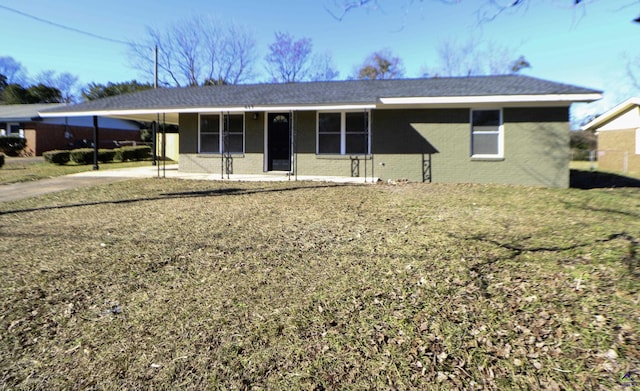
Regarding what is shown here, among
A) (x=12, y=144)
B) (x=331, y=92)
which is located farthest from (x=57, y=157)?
(x=331, y=92)

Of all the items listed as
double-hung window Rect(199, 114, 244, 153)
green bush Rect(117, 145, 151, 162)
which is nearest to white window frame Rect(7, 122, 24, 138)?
green bush Rect(117, 145, 151, 162)

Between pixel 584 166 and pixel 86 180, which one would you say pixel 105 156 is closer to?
pixel 86 180

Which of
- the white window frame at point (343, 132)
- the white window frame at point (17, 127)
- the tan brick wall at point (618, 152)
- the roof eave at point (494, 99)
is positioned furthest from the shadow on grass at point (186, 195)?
the white window frame at point (17, 127)

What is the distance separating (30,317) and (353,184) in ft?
28.3

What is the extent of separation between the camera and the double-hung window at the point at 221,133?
13508mm

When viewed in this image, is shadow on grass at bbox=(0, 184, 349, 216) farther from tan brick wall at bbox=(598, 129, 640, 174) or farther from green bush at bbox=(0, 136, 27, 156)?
green bush at bbox=(0, 136, 27, 156)

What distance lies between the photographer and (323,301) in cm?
372

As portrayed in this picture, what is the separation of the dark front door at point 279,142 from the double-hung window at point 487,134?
249 inches

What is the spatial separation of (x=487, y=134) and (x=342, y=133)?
15.3 feet

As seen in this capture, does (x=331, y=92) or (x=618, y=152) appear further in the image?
(x=618, y=152)

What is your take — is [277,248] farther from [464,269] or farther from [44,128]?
[44,128]

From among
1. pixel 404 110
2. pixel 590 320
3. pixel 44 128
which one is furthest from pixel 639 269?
pixel 44 128

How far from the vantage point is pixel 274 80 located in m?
37.8

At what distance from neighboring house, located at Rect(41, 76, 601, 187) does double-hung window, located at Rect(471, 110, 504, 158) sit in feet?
0.10
